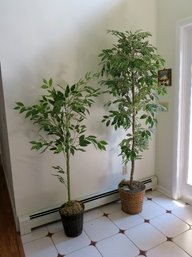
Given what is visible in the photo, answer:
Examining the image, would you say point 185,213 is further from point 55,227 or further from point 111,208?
point 55,227

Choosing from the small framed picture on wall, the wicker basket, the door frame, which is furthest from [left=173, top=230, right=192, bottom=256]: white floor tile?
the small framed picture on wall

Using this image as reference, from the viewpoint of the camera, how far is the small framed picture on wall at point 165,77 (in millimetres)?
2499

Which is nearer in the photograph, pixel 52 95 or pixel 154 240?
pixel 52 95

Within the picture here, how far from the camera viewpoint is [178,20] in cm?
231

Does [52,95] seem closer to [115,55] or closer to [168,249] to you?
[115,55]

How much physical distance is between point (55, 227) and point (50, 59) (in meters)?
1.66

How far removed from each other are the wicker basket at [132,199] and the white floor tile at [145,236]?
196 mm

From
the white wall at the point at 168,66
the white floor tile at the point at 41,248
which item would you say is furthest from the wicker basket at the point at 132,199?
the white floor tile at the point at 41,248

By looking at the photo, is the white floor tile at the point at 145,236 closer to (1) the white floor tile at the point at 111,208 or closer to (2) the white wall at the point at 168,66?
(1) the white floor tile at the point at 111,208

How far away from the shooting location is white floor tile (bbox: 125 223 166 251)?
6.46 feet

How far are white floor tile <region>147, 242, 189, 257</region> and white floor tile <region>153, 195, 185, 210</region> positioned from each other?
23.5 inches

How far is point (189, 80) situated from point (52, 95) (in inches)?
57.8

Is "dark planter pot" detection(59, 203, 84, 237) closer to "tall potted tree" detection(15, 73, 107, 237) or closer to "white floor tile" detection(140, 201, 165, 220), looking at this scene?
"tall potted tree" detection(15, 73, 107, 237)

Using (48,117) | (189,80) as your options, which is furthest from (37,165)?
(189,80)
